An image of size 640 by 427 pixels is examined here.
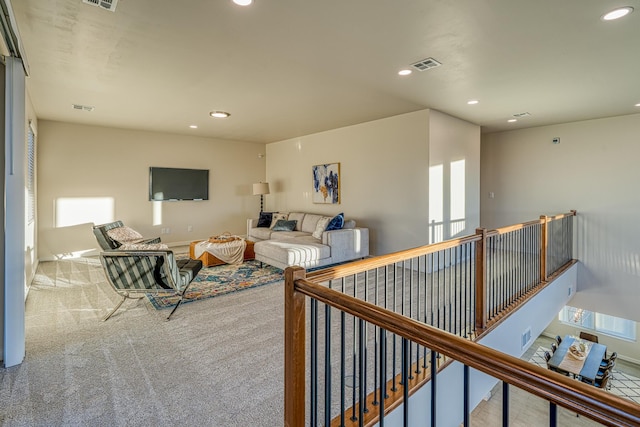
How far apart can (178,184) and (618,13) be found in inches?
285

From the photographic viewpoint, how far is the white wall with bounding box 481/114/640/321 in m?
5.26

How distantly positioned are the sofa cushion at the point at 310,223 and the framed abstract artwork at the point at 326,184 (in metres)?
0.49

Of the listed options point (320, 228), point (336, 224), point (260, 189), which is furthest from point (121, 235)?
point (336, 224)

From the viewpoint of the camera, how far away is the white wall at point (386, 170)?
5.12m

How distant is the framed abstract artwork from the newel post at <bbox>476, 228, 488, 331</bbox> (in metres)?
3.81

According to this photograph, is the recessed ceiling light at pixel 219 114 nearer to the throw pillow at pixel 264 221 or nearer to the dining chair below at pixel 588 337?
the throw pillow at pixel 264 221

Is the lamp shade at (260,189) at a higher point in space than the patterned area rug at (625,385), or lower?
higher

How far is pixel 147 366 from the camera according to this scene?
242cm

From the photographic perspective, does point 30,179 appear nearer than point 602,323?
Yes

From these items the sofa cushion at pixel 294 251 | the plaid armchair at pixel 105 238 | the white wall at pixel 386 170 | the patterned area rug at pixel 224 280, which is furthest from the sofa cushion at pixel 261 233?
the plaid armchair at pixel 105 238

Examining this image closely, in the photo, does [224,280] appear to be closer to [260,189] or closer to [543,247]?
[260,189]

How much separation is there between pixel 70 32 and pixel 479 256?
3.97 metres

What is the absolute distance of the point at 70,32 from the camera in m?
2.64

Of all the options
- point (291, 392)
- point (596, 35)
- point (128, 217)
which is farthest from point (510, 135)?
point (128, 217)
